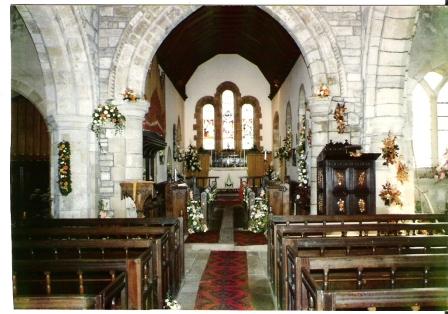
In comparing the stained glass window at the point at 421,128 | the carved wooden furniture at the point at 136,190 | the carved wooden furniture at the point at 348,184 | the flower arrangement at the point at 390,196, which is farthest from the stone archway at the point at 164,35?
the stained glass window at the point at 421,128

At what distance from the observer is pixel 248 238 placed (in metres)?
7.30

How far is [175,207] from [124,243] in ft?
14.0

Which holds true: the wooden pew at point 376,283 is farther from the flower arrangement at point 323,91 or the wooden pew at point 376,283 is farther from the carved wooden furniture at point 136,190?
the flower arrangement at point 323,91

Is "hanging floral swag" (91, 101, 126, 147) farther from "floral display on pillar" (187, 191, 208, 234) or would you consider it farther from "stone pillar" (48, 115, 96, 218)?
"floral display on pillar" (187, 191, 208, 234)

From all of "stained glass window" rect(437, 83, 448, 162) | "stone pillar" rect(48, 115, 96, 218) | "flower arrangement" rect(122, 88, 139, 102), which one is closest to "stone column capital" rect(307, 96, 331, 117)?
"flower arrangement" rect(122, 88, 139, 102)

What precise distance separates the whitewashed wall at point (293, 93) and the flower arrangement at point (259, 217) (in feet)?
10.1

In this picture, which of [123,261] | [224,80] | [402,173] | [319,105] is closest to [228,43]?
[224,80]

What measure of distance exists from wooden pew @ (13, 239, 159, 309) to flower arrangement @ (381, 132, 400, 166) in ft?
15.3

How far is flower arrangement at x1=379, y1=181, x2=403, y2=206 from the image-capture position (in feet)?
22.2

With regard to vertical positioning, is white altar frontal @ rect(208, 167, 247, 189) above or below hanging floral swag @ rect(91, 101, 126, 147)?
below

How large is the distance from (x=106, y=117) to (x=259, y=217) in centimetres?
342

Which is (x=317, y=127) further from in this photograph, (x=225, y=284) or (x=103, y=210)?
(x=103, y=210)

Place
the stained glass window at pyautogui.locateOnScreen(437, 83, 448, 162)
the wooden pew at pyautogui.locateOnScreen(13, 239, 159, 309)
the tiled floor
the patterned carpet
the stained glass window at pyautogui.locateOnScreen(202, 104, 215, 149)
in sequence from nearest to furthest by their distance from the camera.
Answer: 1. the wooden pew at pyautogui.locateOnScreen(13, 239, 159, 309)
2. the tiled floor
3. the patterned carpet
4. the stained glass window at pyautogui.locateOnScreen(437, 83, 448, 162)
5. the stained glass window at pyautogui.locateOnScreen(202, 104, 215, 149)

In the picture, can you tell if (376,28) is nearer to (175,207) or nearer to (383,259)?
(175,207)
